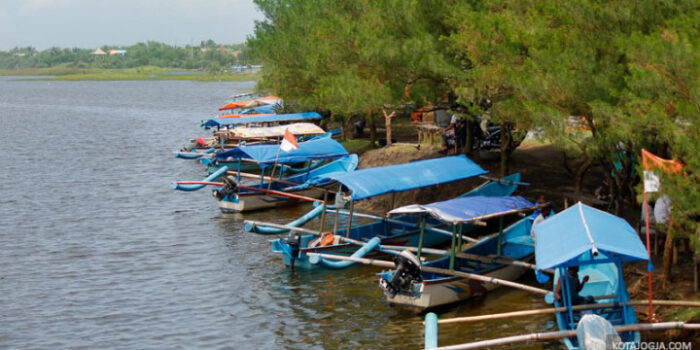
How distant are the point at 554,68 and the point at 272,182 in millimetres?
14132

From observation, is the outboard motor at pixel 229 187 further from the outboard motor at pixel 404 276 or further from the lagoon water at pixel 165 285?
the outboard motor at pixel 404 276

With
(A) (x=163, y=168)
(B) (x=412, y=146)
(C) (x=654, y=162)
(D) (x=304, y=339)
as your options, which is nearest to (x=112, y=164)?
(A) (x=163, y=168)

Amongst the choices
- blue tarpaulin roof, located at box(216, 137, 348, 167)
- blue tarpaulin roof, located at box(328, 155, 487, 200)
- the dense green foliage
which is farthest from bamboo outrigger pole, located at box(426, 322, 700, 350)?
blue tarpaulin roof, located at box(216, 137, 348, 167)

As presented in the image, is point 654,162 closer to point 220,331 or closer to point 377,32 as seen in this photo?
point 220,331

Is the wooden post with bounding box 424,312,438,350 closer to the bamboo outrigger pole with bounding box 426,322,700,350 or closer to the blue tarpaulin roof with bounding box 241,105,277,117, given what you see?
the bamboo outrigger pole with bounding box 426,322,700,350

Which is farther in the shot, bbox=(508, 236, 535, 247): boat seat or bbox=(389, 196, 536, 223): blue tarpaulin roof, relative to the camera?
bbox=(508, 236, 535, 247): boat seat

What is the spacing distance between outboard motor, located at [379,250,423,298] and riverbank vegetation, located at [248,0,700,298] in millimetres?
4232

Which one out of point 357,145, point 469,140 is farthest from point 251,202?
point 357,145

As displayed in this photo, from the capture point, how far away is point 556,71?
1662cm

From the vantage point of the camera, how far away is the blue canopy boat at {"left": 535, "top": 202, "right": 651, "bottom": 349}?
12102 mm

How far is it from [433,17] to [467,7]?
194 cm

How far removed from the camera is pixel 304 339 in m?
15.4

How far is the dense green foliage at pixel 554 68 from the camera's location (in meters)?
13.3

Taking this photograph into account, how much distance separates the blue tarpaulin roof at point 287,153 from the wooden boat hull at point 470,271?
10446mm
